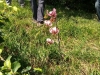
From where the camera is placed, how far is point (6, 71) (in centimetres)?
150

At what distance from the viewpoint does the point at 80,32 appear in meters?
5.39

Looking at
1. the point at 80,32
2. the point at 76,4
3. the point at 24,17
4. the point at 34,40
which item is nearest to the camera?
the point at 34,40

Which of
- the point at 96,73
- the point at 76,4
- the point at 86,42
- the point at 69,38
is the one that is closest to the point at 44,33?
the point at 69,38

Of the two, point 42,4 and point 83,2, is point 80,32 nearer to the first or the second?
point 42,4

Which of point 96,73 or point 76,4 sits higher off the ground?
point 96,73

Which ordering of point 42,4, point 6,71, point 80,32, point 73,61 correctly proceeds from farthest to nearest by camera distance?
point 42,4, point 80,32, point 73,61, point 6,71

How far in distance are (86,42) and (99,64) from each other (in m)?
1.15

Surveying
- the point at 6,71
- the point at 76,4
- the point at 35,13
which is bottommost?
the point at 76,4

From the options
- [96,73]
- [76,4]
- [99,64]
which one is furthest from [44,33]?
[76,4]

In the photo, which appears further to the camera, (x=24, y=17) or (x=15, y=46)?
(x=24, y=17)

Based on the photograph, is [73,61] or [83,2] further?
[83,2]

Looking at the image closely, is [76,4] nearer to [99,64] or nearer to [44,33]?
[44,33]

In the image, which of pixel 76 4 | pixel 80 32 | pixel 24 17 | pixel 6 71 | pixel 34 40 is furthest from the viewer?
pixel 76 4

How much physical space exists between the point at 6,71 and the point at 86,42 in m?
3.59
